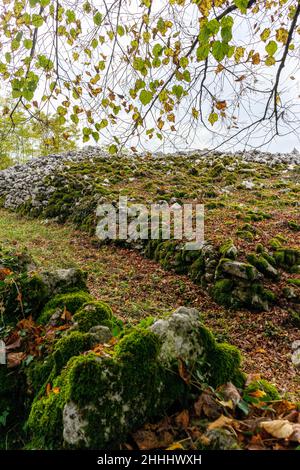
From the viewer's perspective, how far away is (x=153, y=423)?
6.43 feet

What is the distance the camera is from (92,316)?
9.36ft

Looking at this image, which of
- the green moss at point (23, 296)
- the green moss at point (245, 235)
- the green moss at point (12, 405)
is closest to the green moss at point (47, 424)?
the green moss at point (12, 405)

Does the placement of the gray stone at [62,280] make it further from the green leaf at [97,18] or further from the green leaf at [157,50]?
the green leaf at [97,18]

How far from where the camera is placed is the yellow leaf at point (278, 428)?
5.49 ft

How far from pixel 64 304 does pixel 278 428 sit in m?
2.20

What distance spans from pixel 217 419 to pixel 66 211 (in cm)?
968

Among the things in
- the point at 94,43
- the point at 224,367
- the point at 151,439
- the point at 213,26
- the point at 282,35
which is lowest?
the point at 151,439

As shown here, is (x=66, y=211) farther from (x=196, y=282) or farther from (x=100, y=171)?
(x=196, y=282)

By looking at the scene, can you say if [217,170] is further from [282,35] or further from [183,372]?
[183,372]

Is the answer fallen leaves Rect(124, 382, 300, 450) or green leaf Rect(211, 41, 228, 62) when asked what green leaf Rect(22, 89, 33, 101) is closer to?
green leaf Rect(211, 41, 228, 62)

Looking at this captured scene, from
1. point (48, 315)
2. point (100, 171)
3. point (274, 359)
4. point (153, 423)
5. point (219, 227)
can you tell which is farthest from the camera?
point (100, 171)

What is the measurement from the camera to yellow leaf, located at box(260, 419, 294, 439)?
1.67m

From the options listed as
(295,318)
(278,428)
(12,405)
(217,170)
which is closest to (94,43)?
(12,405)
